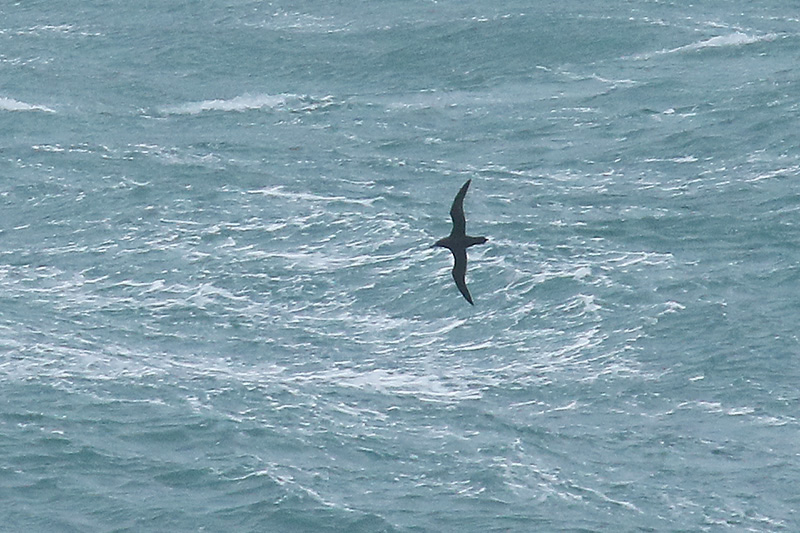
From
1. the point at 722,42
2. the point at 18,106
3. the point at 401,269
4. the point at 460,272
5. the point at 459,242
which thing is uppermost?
the point at 459,242

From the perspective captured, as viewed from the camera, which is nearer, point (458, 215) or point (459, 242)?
point (458, 215)

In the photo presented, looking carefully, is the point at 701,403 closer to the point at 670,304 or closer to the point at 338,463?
the point at 670,304

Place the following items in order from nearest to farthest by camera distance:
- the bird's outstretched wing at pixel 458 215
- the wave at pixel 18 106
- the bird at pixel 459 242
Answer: the bird's outstretched wing at pixel 458 215 < the bird at pixel 459 242 < the wave at pixel 18 106

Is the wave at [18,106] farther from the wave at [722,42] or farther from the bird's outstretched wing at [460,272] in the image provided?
the bird's outstretched wing at [460,272]

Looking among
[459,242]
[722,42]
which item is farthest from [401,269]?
[722,42]

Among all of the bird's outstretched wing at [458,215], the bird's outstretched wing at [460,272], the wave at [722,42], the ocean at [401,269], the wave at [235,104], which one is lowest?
the ocean at [401,269]

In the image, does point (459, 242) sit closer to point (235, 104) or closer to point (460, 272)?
point (460, 272)

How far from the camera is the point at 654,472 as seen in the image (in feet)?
194

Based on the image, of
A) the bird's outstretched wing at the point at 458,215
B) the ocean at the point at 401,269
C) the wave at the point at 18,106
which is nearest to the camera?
the bird's outstretched wing at the point at 458,215

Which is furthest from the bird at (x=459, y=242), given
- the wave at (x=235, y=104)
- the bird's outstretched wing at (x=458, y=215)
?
the wave at (x=235, y=104)

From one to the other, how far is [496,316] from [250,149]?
77.3 feet

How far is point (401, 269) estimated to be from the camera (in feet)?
238

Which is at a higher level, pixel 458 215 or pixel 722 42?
pixel 458 215

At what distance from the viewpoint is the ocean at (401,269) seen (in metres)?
58.9
